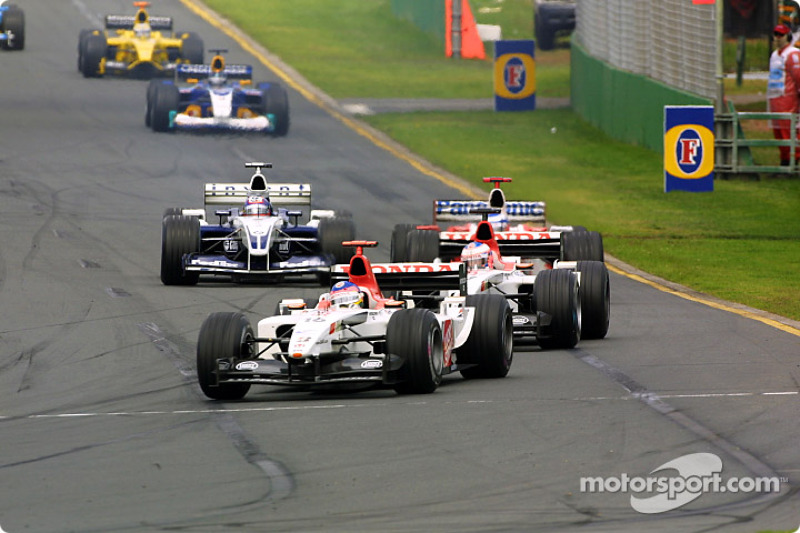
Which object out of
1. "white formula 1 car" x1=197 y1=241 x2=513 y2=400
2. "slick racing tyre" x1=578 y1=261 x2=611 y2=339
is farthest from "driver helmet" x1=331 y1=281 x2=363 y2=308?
"slick racing tyre" x1=578 y1=261 x2=611 y2=339

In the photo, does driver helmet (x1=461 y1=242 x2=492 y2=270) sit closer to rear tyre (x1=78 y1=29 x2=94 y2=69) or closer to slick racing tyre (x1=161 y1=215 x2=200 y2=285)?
slick racing tyre (x1=161 y1=215 x2=200 y2=285)

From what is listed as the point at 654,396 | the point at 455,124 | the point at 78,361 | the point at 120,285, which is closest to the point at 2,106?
the point at 455,124

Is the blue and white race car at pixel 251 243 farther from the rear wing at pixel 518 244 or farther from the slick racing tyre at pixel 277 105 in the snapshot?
the slick racing tyre at pixel 277 105

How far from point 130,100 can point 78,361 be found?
83.4ft

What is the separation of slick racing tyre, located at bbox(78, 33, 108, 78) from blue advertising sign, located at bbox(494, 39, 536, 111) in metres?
10.2

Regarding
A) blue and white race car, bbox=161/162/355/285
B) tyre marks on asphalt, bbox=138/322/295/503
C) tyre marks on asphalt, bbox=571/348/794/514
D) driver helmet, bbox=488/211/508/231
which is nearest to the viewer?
tyre marks on asphalt, bbox=571/348/794/514

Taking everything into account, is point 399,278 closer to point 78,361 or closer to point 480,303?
point 480,303

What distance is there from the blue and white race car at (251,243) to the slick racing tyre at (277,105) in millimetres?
13378

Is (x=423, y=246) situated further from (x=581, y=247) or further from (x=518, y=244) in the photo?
(x=581, y=247)

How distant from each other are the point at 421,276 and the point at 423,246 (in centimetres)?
324

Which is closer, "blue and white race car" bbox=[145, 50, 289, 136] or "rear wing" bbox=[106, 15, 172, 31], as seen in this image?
"blue and white race car" bbox=[145, 50, 289, 136]

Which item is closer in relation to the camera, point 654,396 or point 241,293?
point 654,396

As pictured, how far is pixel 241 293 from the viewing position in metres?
20.6

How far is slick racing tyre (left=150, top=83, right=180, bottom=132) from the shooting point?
116 ft
